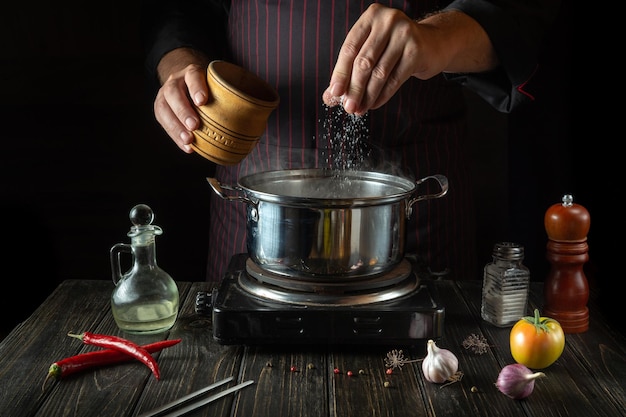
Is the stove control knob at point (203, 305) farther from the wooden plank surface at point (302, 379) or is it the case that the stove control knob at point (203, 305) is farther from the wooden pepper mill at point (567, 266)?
the wooden pepper mill at point (567, 266)

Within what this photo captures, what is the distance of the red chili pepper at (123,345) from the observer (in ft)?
4.22

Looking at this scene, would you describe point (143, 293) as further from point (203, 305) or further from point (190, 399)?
point (190, 399)

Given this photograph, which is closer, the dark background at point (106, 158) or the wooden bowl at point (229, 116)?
the wooden bowl at point (229, 116)

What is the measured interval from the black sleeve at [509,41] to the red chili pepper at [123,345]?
3.61ft

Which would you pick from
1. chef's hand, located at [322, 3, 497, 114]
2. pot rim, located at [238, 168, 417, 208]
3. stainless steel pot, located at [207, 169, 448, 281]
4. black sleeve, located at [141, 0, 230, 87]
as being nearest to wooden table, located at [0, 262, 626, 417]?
stainless steel pot, located at [207, 169, 448, 281]

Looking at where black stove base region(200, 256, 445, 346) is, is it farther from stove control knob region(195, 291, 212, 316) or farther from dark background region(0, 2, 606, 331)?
dark background region(0, 2, 606, 331)

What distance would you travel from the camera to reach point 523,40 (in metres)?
1.83

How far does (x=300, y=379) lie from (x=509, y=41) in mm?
1024

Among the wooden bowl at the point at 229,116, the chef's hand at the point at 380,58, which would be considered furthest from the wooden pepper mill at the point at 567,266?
the wooden bowl at the point at 229,116

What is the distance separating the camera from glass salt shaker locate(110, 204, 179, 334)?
1439 millimetres

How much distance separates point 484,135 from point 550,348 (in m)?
1.74

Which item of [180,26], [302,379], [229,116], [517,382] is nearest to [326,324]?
[302,379]

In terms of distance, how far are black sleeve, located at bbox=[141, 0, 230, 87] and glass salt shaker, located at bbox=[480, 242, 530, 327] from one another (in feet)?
3.56

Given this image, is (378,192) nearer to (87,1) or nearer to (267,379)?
(267,379)
